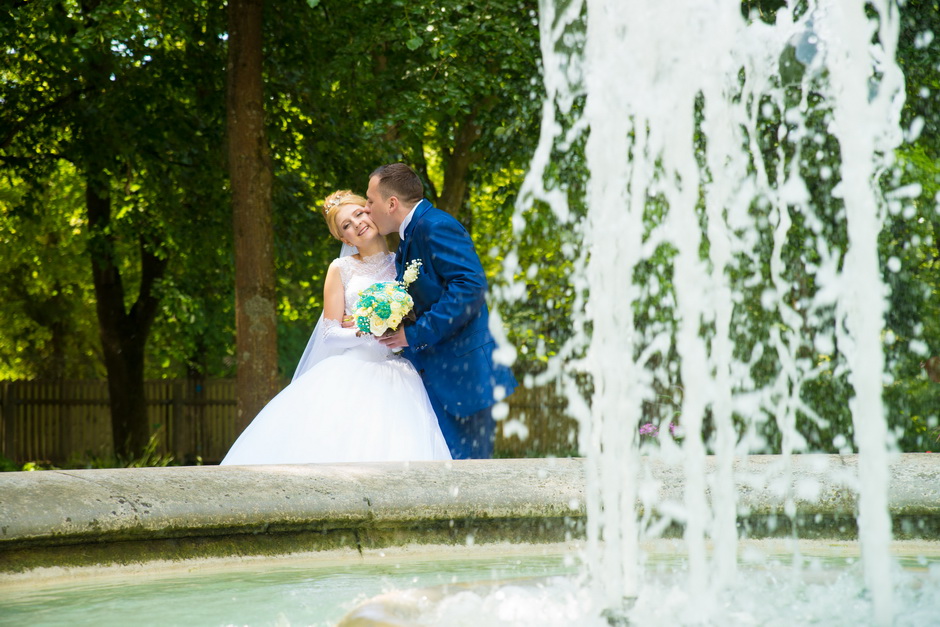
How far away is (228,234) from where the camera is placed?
1148 centimetres

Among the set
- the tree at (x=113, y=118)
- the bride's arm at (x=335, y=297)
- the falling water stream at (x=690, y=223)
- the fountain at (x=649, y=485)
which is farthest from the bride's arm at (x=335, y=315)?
the tree at (x=113, y=118)

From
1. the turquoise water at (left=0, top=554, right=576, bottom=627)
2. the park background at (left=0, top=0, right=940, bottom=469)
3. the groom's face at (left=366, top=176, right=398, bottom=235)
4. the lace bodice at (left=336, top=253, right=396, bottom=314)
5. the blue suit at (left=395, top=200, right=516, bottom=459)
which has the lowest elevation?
the turquoise water at (left=0, top=554, right=576, bottom=627)

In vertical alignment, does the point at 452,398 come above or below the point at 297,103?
below

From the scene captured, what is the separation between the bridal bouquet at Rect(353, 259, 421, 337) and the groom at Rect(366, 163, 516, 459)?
49mm

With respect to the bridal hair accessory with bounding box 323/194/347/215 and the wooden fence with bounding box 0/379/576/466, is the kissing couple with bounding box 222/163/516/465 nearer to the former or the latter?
the bridal hair accessory with bounding box 323/194/347/215

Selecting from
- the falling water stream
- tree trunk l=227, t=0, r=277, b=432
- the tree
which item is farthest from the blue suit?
the tree

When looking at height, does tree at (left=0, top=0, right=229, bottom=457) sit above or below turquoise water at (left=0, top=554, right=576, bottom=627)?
above

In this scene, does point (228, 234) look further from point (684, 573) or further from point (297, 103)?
point (684, 573)

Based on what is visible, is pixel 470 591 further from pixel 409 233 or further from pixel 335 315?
pixel 335 315

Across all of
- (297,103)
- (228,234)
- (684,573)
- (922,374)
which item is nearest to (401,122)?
(297,103)

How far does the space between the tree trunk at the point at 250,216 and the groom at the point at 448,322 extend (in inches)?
117

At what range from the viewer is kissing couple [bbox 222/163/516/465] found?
5184 millimetres

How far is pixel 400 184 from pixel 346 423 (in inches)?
50.0

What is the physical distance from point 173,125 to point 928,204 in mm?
7219
